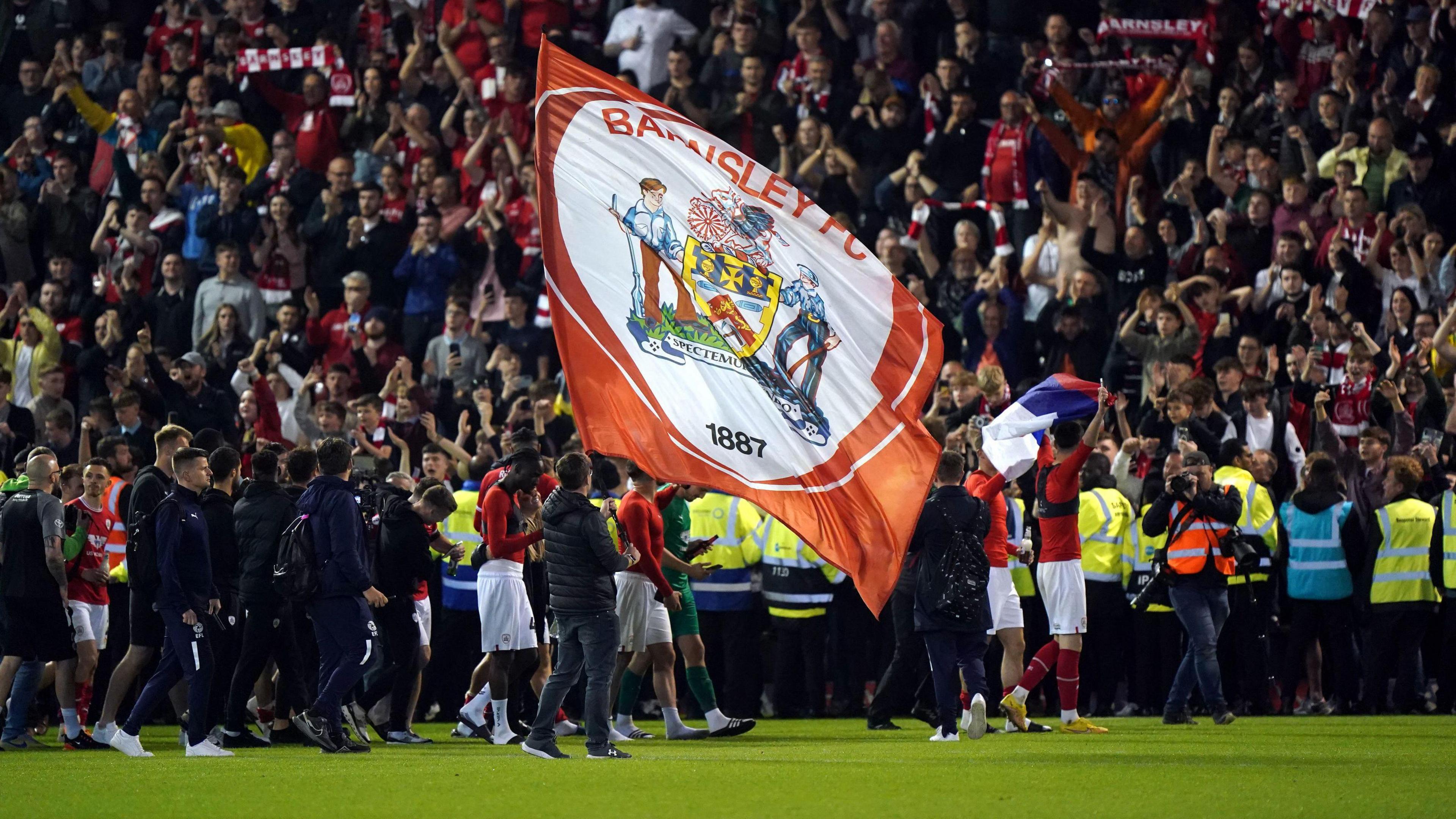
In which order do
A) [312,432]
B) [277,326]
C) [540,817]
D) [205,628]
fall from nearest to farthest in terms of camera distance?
[540,817] < [205,628] < [312,432] < [277,326]

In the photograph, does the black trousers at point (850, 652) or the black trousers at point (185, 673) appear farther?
the black trousers at point (850, 652)

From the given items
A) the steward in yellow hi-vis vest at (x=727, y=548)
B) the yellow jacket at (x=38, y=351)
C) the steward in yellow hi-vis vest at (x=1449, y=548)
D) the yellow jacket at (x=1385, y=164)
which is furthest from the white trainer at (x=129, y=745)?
the yellow jacket at (x=1385, y=164)

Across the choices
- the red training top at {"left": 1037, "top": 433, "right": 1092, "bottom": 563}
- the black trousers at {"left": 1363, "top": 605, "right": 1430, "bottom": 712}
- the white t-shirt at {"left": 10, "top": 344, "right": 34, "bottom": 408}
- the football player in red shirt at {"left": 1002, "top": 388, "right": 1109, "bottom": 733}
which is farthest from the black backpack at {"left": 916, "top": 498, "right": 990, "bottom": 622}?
the white t-shirt at {"left": 10, "top": 344, "right": 34, "bottom": 408}

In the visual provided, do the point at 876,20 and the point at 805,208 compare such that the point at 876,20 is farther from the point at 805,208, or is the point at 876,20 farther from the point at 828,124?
the point at 805,208

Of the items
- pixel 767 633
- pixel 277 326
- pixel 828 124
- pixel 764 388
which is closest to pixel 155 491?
pixel 764 388

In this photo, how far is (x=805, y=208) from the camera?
1300cm

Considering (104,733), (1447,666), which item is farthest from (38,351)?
(1447,666)

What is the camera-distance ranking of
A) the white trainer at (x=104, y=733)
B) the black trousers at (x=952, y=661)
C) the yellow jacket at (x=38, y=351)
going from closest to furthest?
the black trousers at (x=952, y=661)
the white trainer at (x=104, y=733)
the yellow jacket at (x=38, y=351)

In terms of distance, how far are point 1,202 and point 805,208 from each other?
53.4 ft

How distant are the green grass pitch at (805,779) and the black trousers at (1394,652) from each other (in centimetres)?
151

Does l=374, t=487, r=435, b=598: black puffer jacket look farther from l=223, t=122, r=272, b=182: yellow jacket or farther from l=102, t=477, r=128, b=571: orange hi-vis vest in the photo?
l=223, t=122, r=272, b=182: yellow jacket

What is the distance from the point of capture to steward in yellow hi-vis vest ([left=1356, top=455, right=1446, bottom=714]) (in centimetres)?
1717

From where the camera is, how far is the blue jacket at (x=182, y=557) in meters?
13.7

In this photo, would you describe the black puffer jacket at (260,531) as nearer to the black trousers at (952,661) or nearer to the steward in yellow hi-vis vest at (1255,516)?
the black trousers at (952,661)
